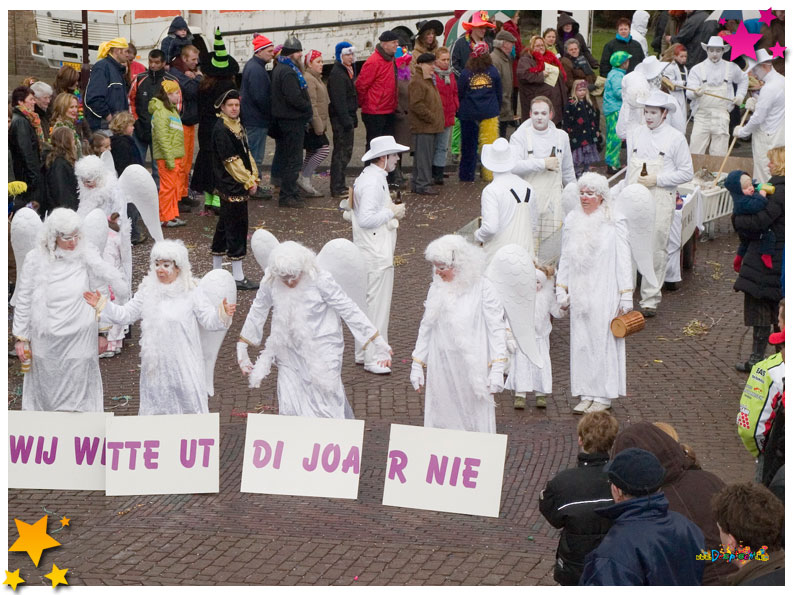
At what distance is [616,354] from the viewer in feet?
32.8

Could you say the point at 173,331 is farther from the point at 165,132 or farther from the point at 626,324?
the point at 165,132

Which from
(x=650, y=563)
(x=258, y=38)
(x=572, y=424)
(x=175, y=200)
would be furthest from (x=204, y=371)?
(x=258, y=38)

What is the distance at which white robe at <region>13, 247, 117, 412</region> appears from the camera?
903 centimetres

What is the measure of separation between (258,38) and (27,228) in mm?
7247

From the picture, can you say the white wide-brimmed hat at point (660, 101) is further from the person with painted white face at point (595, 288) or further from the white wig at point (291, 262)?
the white wig at point (291, 262)

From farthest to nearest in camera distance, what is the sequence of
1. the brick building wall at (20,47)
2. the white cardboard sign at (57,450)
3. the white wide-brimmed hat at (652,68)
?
the brick building wall at (20,47)
the white wide-brimmed hat at (652,68)
the white cardboard sign at (57,450)

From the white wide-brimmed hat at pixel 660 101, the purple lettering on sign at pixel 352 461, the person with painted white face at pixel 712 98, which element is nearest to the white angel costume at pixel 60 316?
the purple lettering on sign at pixel 352 461

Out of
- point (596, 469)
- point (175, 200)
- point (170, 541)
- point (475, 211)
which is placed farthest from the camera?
point (475, 211)

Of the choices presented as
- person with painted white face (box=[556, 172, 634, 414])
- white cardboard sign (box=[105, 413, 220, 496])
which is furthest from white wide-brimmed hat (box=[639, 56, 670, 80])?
white cardboard sign (box=[105, 413, 220, 496])

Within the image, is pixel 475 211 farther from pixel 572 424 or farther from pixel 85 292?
pixel 85 292

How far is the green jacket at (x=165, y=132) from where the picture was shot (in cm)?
1498

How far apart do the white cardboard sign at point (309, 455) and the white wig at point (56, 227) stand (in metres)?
2.11

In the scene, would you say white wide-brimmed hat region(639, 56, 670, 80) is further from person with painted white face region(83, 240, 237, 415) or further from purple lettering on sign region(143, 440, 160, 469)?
purple lettering on sign region(143, 440, 160, 469)

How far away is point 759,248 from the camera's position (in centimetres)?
1055
